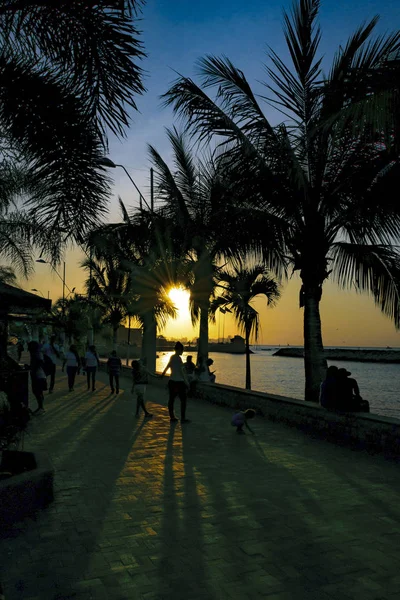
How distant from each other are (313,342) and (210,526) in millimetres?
6875

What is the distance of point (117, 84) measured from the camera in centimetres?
428

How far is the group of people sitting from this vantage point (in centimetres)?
810

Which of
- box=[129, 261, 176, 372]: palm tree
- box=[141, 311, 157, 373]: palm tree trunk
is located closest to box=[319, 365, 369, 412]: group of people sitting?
box=[129, 261, 176, 372]: palm tree

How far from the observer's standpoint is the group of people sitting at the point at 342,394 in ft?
26.6

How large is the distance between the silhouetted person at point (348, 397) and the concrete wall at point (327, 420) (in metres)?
0.21

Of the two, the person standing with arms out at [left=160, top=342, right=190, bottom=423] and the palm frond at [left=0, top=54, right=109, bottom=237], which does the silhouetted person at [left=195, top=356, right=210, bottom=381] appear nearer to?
the person standing with arms out at [left=160, top=342, right=190, bottom=423]

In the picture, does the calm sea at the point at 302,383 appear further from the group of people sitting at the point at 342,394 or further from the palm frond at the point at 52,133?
the palm frond at the point at 52,133

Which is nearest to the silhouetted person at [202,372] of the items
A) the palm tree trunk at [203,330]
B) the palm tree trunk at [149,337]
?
the palm tree trunk at [203,330]

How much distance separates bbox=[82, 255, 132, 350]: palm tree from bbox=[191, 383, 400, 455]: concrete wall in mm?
16702

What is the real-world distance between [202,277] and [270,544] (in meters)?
13.4

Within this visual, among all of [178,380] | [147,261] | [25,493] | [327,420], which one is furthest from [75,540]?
[147,261]

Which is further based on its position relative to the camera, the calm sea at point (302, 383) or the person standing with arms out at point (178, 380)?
the calm sea at point (302, 383)

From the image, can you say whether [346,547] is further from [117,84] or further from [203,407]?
[203,407]

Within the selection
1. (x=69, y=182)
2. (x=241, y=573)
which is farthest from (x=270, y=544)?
(x=69, y=182)
